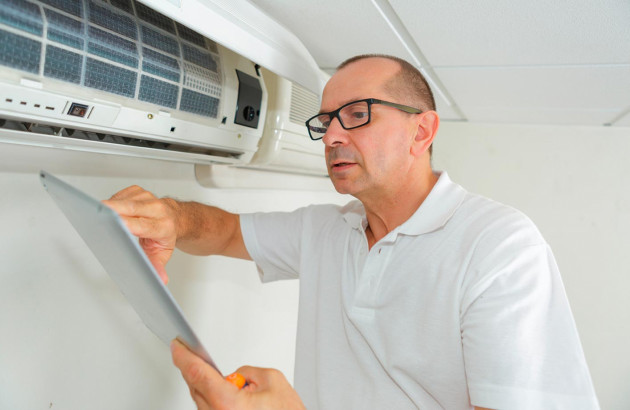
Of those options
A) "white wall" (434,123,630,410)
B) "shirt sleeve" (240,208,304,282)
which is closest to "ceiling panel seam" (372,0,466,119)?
"shirt sleeve" (240,208,304,282)

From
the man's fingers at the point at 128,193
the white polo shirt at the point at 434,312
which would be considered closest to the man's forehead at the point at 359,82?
the white polo shirt at the point at 434,312

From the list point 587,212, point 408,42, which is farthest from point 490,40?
point 587,212

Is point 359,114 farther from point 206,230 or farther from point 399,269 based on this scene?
point 206,230

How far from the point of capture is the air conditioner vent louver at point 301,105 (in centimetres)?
157

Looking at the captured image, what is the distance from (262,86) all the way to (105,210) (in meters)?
0.92

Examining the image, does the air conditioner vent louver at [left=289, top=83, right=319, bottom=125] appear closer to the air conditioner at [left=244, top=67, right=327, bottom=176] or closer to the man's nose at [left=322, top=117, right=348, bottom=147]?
the air conditioner at [left=244, top=67, right=327, bottom=176]

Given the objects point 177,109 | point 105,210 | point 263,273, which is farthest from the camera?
point 263,273

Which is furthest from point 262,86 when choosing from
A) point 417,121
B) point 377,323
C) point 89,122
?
point 377,323

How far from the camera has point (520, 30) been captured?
4.12 feet

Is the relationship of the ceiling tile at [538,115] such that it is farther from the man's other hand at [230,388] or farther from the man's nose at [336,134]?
the man's other hand at [230,388]

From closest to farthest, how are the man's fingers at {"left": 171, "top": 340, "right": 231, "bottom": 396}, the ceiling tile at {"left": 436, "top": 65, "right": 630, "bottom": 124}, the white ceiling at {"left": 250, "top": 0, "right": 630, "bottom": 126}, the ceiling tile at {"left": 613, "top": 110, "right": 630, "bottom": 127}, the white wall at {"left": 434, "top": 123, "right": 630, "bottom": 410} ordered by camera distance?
1. the man's fingers at {"left": 171, "top": 340, "right": 231, "bottom": 396}
2. the white ceiling at {"left": 250, "top": 0, "right": 630, "bottom": 126}
3. the ceiling tile at {"left": 436, "top": 65, "right": 630, "bottom": 124}
4. the ceiling tile at {"left": 613, "top": 110, "right": 630, "bottom": 127}
5. the white wall at {"left": 434, "top": 123, "right": 630, "bottom": 410}

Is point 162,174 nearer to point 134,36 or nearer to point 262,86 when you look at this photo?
point 262,86

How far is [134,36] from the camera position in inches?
38.7

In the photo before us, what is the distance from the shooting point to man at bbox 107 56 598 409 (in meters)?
1.01
